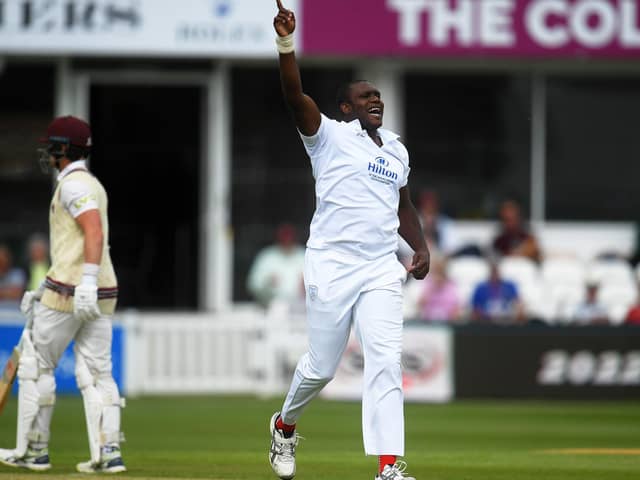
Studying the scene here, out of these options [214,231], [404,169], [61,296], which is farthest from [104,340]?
[214,231]

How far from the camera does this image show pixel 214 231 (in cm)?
1834

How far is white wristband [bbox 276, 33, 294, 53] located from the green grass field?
2.47 m

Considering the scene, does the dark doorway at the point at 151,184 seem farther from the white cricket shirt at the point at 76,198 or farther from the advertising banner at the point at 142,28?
the white cricket shirt at the point at 76,198

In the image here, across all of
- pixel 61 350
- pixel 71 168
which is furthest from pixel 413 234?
pixel 61 350

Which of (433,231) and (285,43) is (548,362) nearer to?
(433,231)

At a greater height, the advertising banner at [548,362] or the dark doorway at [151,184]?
the dark doorway at [151,184]

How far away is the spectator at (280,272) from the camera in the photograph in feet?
56.3

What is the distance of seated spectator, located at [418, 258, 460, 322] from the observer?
15.9 metres

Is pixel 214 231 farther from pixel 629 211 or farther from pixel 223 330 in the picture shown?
pixel 629 211

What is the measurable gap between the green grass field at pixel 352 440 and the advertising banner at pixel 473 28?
5.20 meters

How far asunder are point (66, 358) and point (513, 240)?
5.96 metres

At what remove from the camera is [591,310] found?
15.9 meters

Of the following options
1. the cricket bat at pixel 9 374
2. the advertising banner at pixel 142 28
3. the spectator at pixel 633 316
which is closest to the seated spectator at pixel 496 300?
the spectator at pixel 633 316

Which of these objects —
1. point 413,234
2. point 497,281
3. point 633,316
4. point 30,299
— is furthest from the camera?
point 497,281
